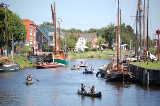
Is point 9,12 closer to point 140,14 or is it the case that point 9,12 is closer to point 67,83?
point 140,14

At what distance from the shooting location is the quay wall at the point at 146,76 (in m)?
93.7

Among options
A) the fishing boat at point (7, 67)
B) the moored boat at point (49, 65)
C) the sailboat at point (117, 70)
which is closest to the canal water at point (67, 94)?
the sailboat at point (117, 70)

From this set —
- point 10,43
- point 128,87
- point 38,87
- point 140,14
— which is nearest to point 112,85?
point 128,87

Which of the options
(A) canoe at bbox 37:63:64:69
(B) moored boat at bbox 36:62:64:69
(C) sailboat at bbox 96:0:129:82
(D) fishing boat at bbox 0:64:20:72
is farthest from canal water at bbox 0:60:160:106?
(A) canoe at bbox 37:63:64:69

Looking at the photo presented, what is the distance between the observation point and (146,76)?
320ft

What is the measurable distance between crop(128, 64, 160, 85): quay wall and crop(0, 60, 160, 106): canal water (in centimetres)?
198

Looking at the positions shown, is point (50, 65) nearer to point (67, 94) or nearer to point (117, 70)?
point (117, 70)

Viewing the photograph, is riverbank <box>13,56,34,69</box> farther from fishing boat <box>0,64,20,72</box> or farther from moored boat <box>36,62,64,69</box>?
fishing boat <box>0,64,20,72</box>

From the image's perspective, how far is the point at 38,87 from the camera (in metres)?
99.9

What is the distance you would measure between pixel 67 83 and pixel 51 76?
61.1ft

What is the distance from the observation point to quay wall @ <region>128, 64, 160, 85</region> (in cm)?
9369

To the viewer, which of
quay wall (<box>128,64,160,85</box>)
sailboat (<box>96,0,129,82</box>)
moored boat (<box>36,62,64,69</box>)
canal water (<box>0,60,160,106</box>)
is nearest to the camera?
canal water (<box>0,60,160,106</box>)

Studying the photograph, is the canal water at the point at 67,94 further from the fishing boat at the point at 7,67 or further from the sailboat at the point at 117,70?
the fishing boat at the point at 7,67

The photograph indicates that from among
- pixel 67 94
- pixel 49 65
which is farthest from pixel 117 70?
pixel 49 65
